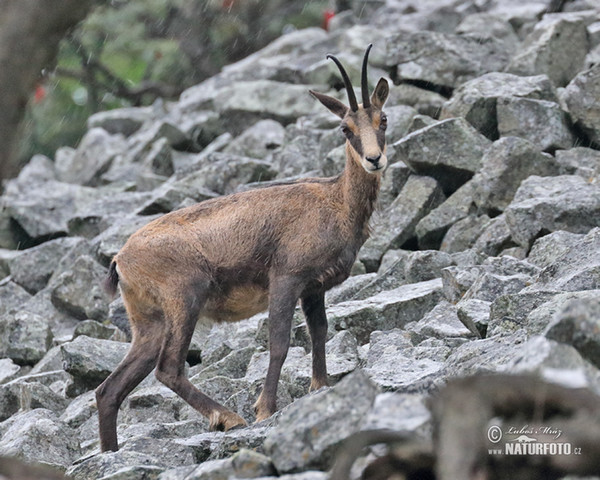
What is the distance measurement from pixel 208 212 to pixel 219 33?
19.4 m

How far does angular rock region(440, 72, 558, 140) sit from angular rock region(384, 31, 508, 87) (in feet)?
6.50

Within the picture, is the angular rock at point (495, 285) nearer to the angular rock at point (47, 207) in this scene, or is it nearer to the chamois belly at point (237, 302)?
the chamois belly at point (237, 302)

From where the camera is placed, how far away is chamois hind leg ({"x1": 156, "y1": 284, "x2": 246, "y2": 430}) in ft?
27.7

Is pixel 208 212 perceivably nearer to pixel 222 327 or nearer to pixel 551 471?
pixel 222 327

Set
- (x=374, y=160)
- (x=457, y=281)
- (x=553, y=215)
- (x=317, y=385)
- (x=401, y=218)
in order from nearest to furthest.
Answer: (x=317, y=385) < (x=374, y=160) < (x=457, y=281) < (x=553, y=215) < (x=401, y=218)

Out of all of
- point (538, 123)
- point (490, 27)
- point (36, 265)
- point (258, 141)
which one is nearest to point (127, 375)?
point (36, 265)

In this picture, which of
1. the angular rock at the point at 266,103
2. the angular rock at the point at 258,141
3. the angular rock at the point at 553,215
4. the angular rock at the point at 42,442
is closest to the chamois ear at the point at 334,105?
the angular rock at the point at 553,215

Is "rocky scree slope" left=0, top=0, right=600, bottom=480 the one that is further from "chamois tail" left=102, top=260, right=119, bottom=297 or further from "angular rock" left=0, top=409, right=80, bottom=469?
"chamois tail" left=102, top=260, right=119, bottom=297

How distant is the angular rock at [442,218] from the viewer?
1229 cm

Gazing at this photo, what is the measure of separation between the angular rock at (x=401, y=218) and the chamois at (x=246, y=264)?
2.85 metres

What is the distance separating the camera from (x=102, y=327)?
1195cm

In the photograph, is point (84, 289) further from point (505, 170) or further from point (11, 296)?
point (505, 170)

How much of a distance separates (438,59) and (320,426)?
1255cm

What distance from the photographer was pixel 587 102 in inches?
521
